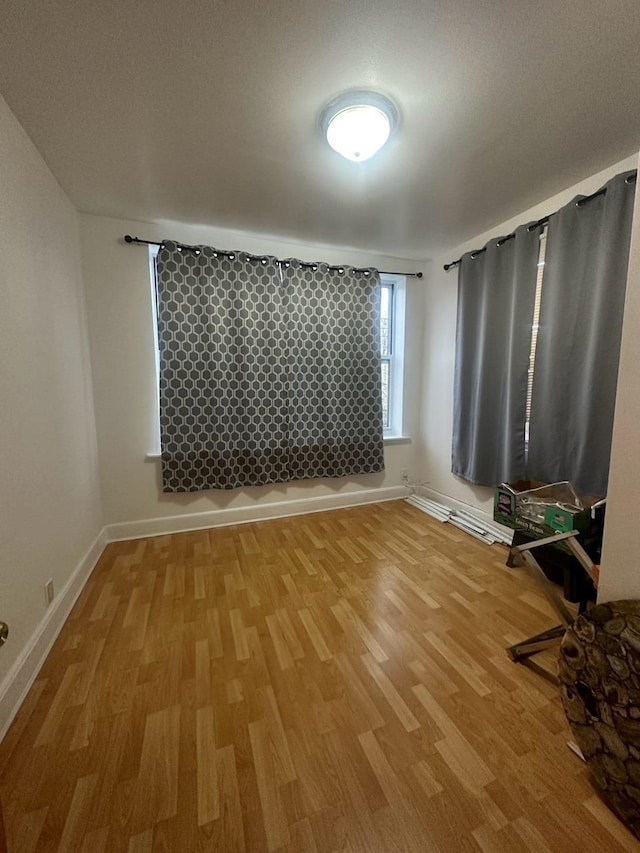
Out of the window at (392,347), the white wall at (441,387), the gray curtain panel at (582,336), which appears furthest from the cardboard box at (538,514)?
the window at (392,347)

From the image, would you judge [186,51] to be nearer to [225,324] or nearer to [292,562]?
[225,324]

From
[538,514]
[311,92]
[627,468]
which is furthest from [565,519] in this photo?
[311,92]

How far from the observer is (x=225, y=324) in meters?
2.71

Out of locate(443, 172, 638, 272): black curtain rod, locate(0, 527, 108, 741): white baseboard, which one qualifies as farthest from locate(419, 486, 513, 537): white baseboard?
locate(0, 527, 108, 741): white baseboard

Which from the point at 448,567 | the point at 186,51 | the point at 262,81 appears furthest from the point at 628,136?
the point at 448,567

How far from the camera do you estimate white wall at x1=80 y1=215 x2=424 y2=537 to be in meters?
2.46

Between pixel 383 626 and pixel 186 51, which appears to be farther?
pixel 383 626

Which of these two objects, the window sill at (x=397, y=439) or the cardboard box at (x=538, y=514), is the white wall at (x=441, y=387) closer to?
the window sill at (x=397, y=439)

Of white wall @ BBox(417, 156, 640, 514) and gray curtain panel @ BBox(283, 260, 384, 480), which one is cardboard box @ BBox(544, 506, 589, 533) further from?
gray curtain panel @ BBox(283, 260, 384, 480)

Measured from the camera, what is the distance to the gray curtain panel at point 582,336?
1797 mm

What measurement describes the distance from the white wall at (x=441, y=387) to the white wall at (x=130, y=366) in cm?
125

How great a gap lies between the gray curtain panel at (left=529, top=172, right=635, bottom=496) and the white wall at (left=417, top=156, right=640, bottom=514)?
0.77 m

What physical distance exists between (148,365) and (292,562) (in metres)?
1.91

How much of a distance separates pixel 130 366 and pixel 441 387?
2807 millimetres
